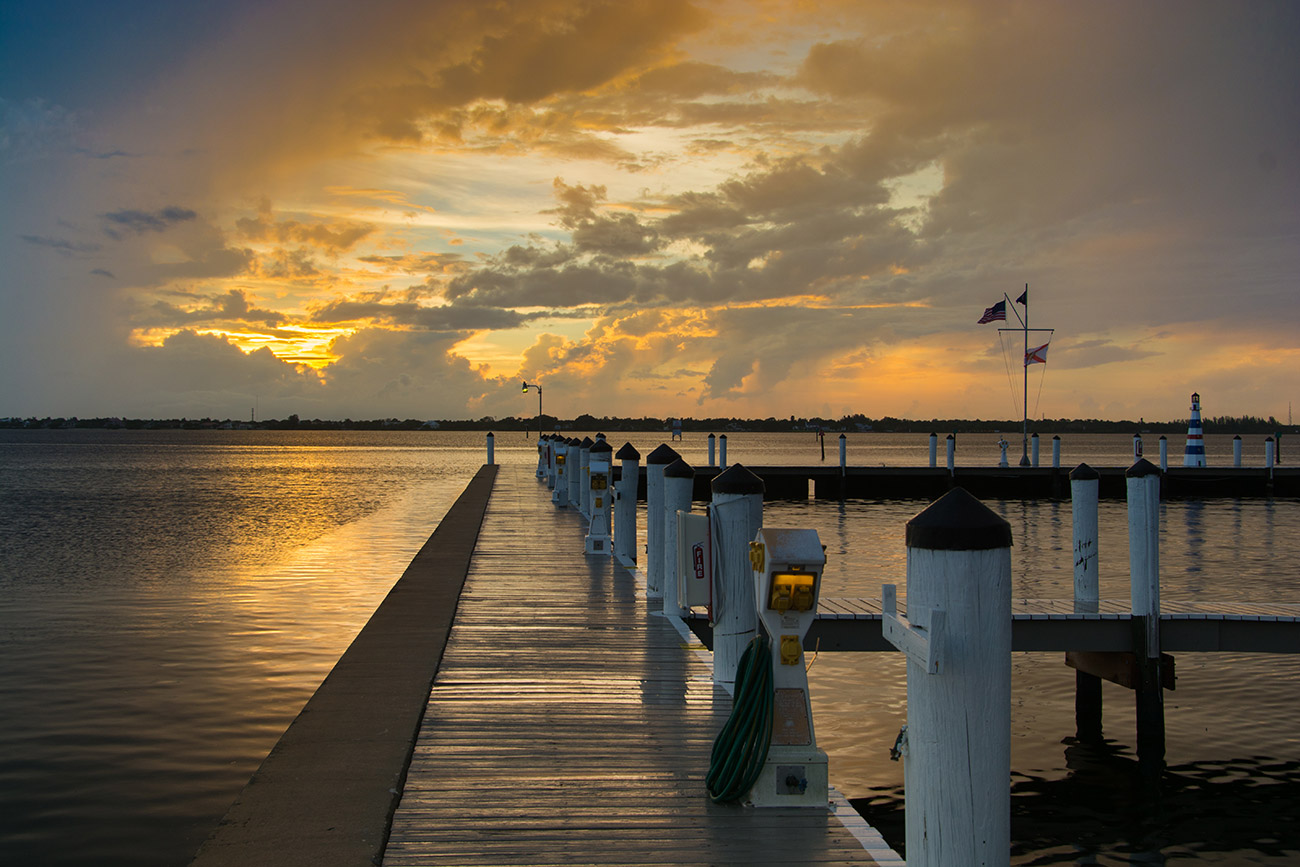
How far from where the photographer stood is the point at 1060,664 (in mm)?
12484

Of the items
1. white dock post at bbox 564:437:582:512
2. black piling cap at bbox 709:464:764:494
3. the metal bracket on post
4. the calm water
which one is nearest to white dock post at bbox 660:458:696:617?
the calm water

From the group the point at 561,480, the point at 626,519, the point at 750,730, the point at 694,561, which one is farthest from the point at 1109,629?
the point at 561,480

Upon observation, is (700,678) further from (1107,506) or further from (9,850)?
(1107,506)

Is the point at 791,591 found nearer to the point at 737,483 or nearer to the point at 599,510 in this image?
the point at 737,483

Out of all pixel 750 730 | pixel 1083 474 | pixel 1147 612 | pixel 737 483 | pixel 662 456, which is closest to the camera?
pixel 750 730

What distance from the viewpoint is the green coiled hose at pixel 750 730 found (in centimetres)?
432

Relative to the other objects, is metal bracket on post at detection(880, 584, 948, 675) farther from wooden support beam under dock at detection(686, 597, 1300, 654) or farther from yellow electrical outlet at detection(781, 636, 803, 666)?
wooden support beam under dock at detection(686, 597, 1300, 654)

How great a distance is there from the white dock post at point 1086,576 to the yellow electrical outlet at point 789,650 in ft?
19.3

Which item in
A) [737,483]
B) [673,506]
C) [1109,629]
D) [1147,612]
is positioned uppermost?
[737,483]

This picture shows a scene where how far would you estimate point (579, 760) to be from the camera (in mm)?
5020

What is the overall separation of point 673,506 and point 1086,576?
13.5ft

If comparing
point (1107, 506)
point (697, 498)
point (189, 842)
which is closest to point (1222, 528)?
point (1107, 506)

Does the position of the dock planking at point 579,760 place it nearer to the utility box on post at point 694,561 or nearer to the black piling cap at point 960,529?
the utility box on post at point 694,561

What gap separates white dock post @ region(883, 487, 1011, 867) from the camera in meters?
2.54
